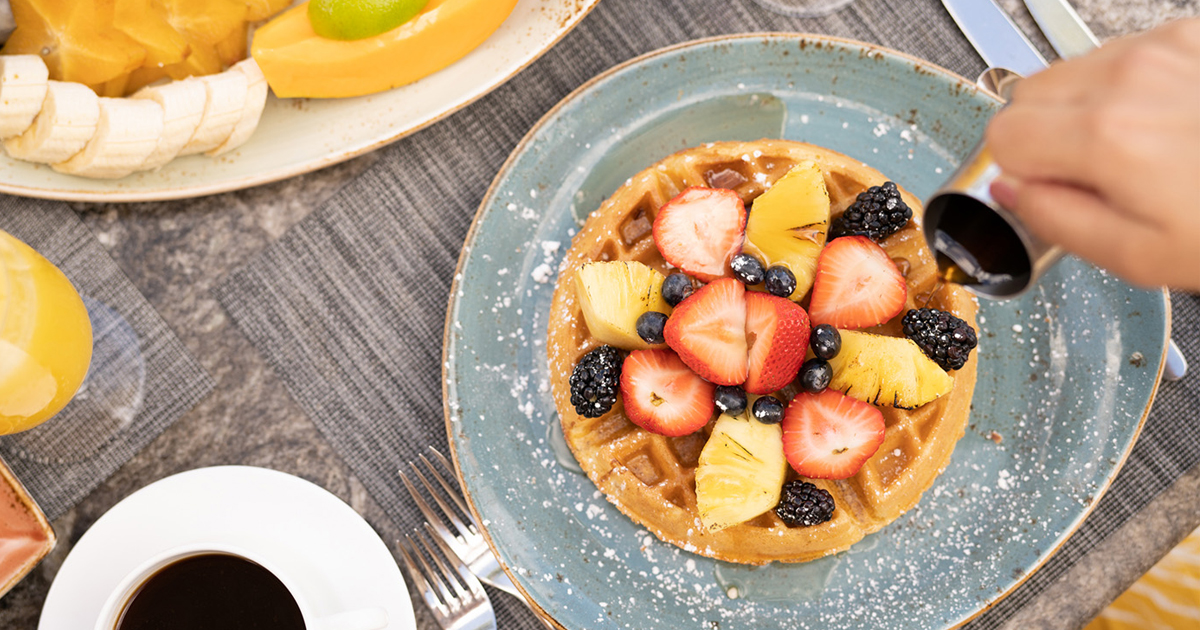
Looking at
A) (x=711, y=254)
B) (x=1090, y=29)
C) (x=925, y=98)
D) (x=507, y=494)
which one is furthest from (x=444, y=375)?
(x=1090, y=29)

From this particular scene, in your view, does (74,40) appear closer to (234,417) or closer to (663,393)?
(234,417)

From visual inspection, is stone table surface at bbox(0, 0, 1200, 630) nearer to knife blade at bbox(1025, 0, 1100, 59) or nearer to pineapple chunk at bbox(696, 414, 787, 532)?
knife blade at bbox(1025, 0, 1100, 59)

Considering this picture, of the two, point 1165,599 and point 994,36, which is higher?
point 994,36

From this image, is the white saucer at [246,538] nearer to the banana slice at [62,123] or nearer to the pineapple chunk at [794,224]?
the banana slice at [62,123]

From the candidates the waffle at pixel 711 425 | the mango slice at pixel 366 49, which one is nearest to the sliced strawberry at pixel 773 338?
the waffle at pixel 711 425

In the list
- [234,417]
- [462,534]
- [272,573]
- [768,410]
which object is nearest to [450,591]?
[462,534]

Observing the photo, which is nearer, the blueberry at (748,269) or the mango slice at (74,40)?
the blueberry at (748,269)

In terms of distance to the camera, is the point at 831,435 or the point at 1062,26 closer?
the point at 831,435
